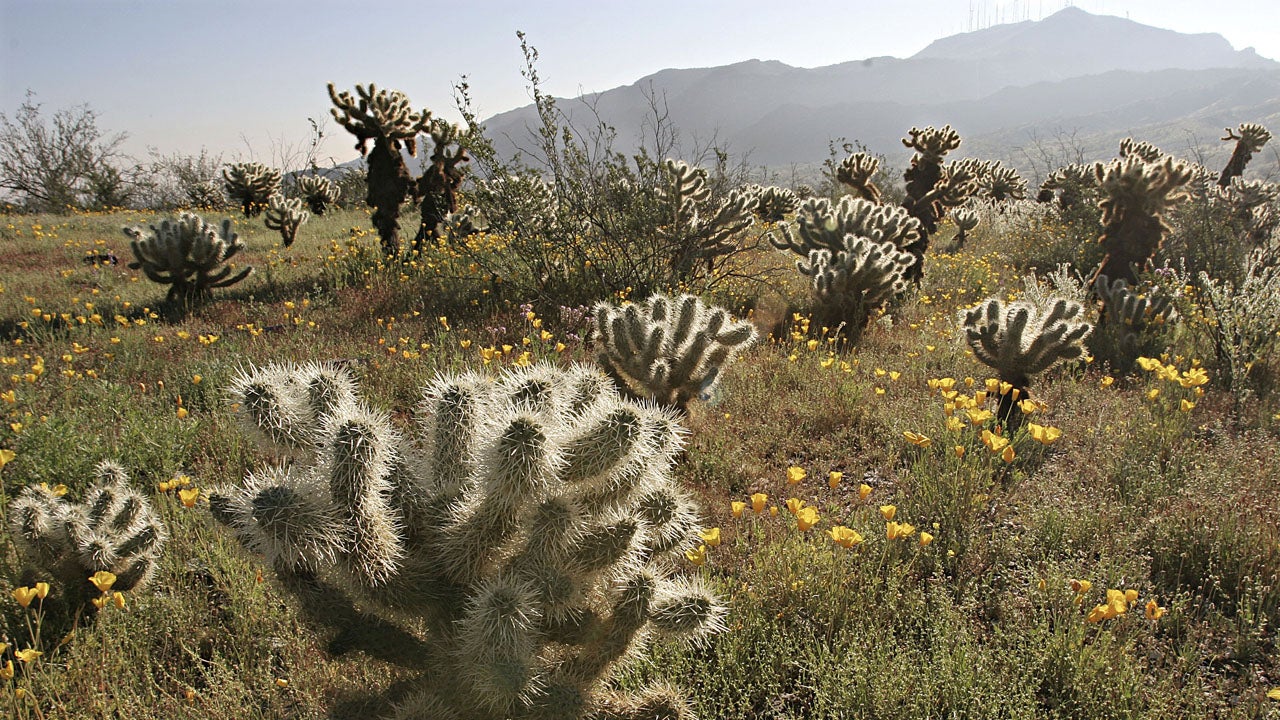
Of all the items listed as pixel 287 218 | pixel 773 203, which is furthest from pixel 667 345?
pixel 773 203

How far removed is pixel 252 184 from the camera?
16.7 m

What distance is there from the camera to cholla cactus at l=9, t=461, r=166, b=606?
8.01ft

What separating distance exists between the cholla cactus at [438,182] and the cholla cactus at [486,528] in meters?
8.28

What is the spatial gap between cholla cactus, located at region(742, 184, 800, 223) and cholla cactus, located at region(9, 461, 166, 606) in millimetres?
14618

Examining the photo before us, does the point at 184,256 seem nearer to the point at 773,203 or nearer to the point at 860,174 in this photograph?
the point at 860,174

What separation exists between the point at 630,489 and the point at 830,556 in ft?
4.66

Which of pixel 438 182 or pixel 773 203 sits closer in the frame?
pixel 438 182

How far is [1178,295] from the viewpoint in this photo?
596 centimetres

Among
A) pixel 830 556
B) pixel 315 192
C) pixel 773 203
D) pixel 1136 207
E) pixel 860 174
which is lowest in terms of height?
pixel 830 556

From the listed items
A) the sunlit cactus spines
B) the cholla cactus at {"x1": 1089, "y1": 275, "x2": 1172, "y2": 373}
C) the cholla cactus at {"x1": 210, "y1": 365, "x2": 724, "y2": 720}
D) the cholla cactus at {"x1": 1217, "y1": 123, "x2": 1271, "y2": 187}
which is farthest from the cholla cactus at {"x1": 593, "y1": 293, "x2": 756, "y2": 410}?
the cholla cactus at {"x1": 1217, "y1": 123, "x2": 1271, "y2": 187}

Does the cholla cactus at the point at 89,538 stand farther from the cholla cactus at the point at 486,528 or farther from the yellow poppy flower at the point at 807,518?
the yellow poppy flower at the point at 807,518

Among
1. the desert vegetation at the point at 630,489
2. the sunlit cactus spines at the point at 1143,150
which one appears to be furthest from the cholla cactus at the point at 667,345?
the sunlit cactus spines at the point at 1143,150

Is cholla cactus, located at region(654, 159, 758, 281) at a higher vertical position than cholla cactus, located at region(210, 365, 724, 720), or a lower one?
higher

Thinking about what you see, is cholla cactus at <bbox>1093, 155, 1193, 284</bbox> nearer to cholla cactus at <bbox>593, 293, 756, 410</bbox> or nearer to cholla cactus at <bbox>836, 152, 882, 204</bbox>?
cholla cactus at <bbox>836, 152, 882, 204</bbox>
